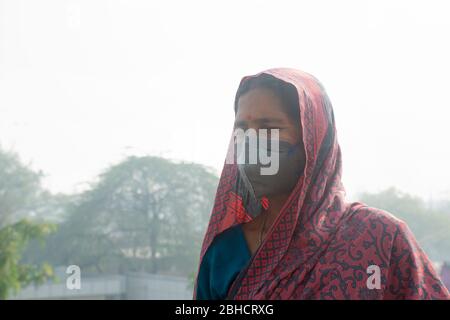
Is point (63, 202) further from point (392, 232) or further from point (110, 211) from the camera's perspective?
point (392, 232)

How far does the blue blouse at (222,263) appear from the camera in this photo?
4.21 ft

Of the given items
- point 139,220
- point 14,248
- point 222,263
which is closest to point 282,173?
point 222,263

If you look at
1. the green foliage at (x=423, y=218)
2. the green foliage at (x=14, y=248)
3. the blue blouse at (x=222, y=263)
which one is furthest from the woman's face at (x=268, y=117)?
the green foliage at (x=423, y=218)

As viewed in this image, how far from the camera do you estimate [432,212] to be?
55.8 ft

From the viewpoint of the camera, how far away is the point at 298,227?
1.22m

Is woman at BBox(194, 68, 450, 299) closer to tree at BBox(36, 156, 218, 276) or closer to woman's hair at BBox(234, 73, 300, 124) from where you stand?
woman's hair at BBox(234, 73, 300, 124)

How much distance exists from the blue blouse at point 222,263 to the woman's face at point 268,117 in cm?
27

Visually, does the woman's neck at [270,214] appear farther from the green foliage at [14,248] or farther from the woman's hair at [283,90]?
the green foliage at [14,248]

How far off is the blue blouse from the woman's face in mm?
272

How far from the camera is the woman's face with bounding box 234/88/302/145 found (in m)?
1.24

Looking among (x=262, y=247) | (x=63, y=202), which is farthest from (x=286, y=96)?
(x=63, y=202)

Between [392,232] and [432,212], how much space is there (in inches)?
672

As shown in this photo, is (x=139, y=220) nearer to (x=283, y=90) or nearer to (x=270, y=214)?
(x=270, y=214)
